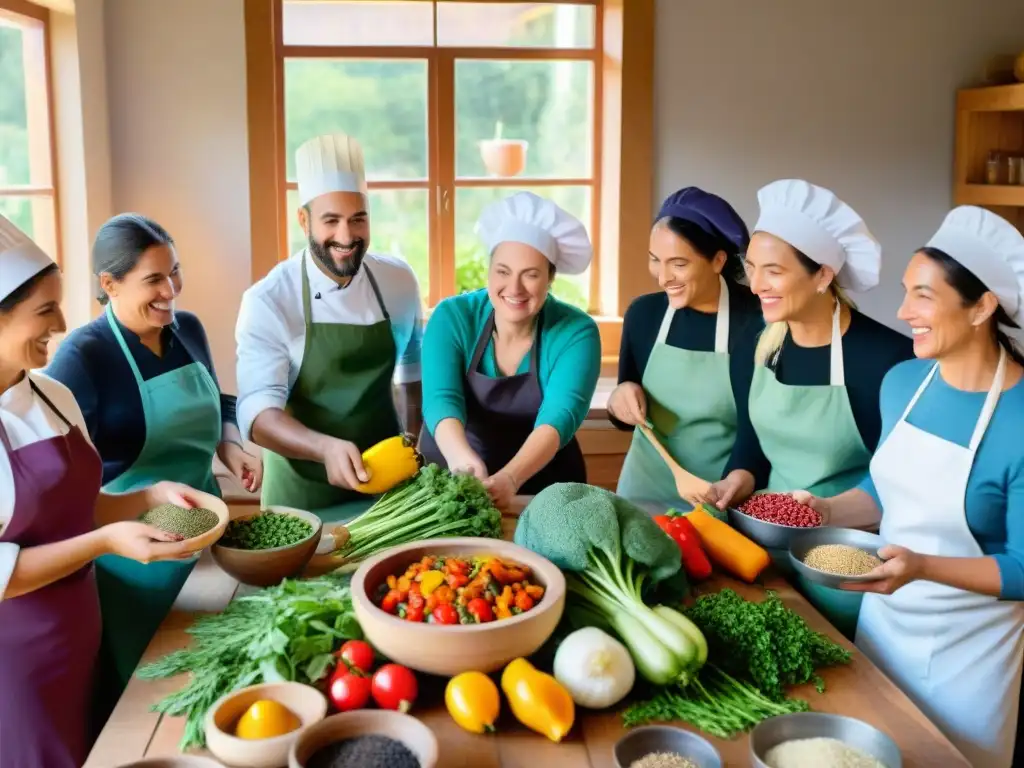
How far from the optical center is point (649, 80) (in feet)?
15.3

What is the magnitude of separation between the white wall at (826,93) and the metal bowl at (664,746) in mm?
3533

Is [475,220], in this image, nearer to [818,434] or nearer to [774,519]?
[818,434]

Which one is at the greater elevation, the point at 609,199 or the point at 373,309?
the point at 609,199

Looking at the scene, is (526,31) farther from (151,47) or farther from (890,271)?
(890,271)

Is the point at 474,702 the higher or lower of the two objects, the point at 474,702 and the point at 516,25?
the lower

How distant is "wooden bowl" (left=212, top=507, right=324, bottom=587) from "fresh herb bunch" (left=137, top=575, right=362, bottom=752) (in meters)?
0.11

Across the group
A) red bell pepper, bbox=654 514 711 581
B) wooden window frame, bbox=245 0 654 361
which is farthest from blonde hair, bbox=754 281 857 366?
wooden window frame, bbox=245 0 654 361

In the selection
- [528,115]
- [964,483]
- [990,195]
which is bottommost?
[964,483]

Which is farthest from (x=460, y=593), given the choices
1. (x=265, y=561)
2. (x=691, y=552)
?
(x=691, y=552)

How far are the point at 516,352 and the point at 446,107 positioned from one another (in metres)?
2.27

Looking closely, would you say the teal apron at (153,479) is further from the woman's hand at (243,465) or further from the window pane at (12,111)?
the window pane at (12,111)

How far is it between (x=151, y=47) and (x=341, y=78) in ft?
2.79

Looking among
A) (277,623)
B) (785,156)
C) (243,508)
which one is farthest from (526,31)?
(277,623)

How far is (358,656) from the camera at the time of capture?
1.74 metres
